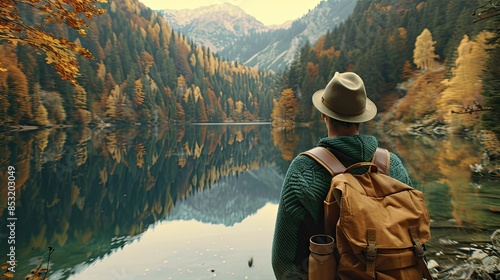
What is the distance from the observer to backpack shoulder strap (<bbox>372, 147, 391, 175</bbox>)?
8.27ft

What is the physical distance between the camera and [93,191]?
19.0m

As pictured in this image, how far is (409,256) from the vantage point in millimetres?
2086

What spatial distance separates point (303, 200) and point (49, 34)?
141 inches

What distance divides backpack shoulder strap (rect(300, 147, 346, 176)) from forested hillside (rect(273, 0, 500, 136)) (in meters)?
35.4

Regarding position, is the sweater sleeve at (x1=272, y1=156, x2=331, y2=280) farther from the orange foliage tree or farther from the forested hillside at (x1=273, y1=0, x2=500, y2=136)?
the forested hillside at (x1=273, y1=0, x2=500, y2=136)

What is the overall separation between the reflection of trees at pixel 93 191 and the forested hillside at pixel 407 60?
25.9 meters

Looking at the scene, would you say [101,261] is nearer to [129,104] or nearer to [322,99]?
[322,99]

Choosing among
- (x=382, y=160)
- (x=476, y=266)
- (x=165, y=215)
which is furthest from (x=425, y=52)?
(x=382, y=160)

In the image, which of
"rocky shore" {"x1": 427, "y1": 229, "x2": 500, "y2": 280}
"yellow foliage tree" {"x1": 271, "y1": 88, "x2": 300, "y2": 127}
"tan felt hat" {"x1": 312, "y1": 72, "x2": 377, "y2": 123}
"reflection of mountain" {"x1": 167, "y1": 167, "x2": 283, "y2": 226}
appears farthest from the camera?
"yellow foliage tree" {"x1": 271, "y1": 88, "x2": 300, "y2": 127}

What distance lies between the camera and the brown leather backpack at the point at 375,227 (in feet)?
6.68

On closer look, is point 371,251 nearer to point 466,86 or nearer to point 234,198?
point 234,198

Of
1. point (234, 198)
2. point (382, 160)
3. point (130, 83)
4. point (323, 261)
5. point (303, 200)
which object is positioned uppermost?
point (130, 83)

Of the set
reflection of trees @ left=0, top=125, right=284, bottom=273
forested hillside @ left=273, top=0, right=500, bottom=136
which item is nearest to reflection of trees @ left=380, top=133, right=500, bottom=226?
forested hillside @ left=273, top=0, right=500, bottom=136

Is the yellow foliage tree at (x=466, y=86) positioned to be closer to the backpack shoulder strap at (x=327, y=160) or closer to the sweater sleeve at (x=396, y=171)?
the sweater sleeve at (x=396, y=171)
